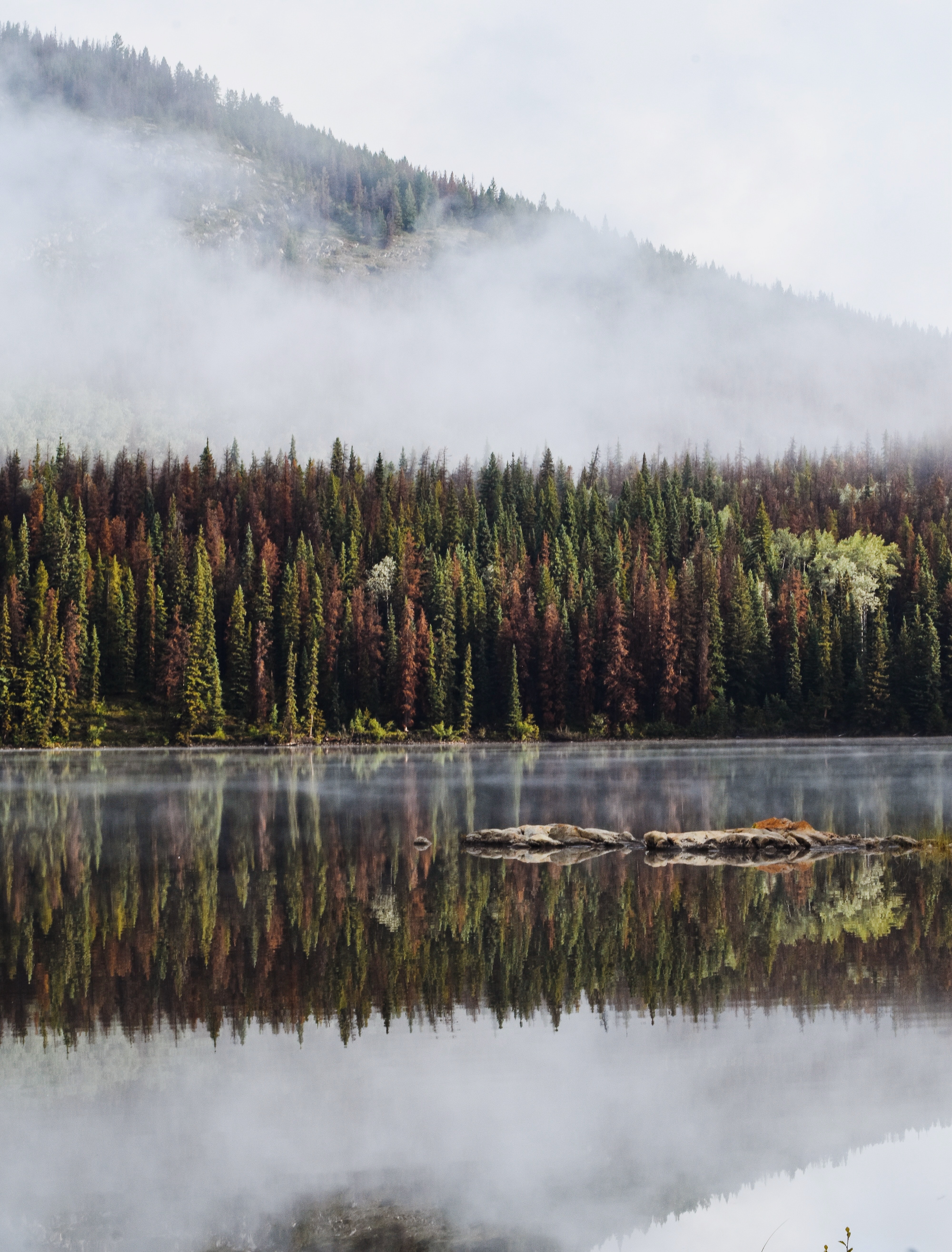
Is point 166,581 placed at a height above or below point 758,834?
above

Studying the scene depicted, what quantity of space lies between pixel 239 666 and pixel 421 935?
114 meters

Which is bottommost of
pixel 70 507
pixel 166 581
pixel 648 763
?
pixel 648 763

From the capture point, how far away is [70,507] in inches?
6220

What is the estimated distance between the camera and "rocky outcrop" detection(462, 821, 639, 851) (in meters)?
36.8

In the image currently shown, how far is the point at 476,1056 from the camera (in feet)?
52.3

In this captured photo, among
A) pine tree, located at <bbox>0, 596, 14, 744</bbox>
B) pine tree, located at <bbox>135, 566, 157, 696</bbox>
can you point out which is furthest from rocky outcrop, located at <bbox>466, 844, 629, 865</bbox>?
pine tree, located at <bbox>135, 566, 157, 696</bbox>

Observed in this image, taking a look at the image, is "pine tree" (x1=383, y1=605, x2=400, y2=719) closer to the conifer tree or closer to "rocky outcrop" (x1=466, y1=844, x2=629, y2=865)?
the conifer tree

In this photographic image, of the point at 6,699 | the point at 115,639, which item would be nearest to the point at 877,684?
the point at 115,639

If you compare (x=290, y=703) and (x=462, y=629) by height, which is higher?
(x=462, y=629)

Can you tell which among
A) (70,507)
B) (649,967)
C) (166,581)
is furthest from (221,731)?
(649,967)

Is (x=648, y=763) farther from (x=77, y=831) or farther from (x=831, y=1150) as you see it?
(x=831, y=1150)

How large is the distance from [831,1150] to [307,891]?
16.9 meters

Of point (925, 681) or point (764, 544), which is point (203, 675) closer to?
point (925, 681)

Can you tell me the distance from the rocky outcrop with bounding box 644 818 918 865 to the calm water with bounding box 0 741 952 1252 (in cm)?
281
